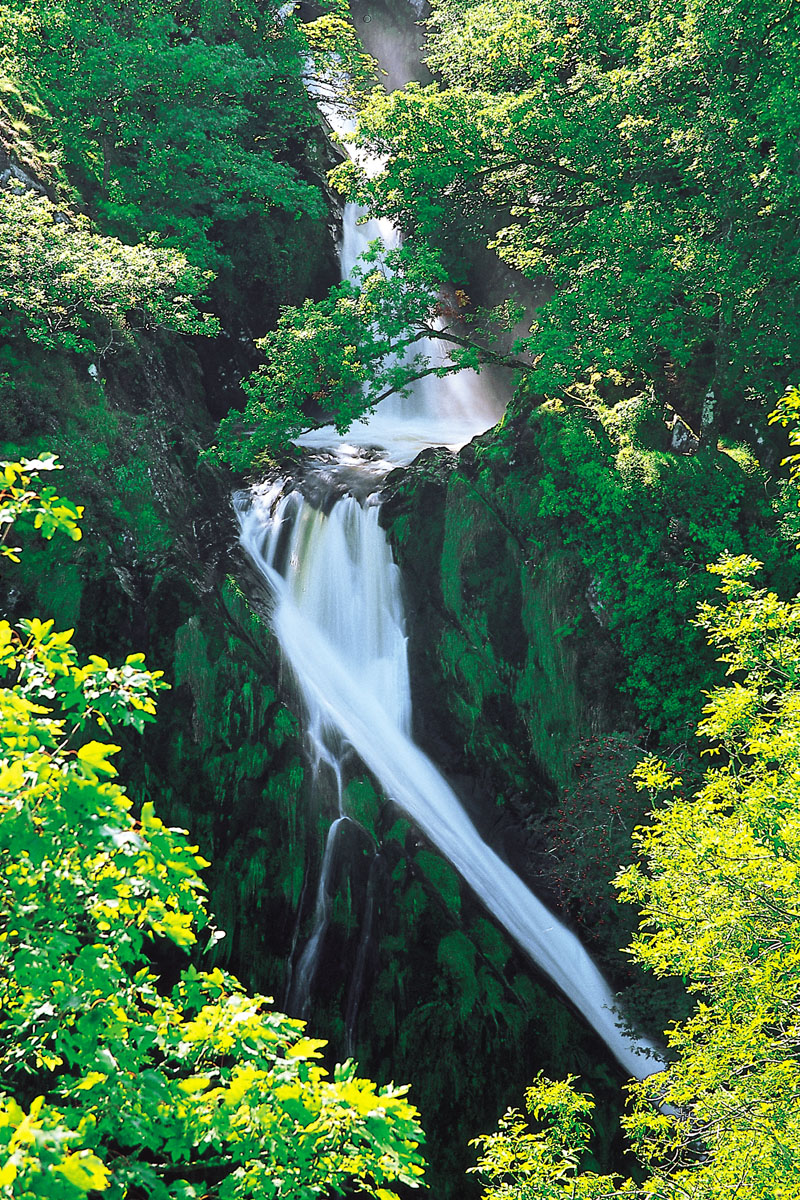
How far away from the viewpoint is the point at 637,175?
12.3 metres

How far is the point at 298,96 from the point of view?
17453 millimetres

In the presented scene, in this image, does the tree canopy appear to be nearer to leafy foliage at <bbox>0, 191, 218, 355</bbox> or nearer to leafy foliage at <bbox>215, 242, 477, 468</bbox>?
leafy foliage at <bbox>215, 242, 477, 468</bbox>

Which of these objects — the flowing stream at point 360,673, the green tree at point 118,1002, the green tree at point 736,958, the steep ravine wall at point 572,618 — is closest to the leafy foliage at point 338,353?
the flowing stream at point 360,673

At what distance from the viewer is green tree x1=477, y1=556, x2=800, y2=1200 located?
4.91 m

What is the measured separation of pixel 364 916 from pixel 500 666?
397 cm

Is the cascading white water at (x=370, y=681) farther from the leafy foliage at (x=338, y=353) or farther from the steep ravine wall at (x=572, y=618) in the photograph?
the leafy foliage at (x=338, y=353)

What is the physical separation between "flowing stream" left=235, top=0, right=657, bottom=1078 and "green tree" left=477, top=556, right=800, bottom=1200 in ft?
13.1

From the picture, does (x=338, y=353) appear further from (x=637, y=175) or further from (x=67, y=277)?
(x=637, y=175)

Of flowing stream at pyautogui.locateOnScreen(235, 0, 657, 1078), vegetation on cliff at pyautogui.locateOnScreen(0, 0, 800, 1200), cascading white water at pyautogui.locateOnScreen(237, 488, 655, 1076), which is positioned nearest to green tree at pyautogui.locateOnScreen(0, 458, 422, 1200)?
vegetation on cliff at pyautogui.locateOnScreen(0, 0, 800, 1200)

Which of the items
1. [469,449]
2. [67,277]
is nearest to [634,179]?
[469,449]

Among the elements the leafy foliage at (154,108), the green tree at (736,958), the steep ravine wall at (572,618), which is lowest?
the green tree at (736,958)

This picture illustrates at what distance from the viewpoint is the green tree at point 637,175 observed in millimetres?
10695

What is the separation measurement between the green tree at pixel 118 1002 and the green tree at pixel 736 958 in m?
2.82

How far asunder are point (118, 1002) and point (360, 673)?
9175 mm
